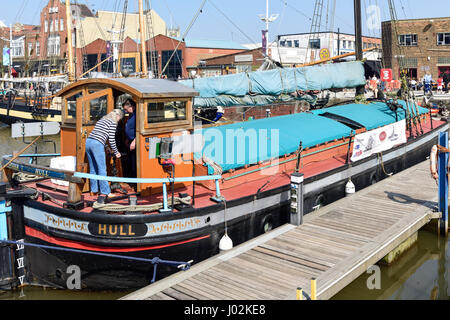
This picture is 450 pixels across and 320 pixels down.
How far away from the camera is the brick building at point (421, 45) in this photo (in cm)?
5003

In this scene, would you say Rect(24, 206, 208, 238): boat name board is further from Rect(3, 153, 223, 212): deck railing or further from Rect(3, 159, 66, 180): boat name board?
→ Rect(3, 159, 66, 180): boat name board

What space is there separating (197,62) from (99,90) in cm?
4735

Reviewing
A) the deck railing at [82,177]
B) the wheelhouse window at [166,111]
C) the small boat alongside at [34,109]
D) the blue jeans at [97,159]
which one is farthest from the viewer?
the small boat alongside at [34,109]

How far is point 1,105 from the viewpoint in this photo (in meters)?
37.6

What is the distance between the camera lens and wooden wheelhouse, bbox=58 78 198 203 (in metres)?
8.68

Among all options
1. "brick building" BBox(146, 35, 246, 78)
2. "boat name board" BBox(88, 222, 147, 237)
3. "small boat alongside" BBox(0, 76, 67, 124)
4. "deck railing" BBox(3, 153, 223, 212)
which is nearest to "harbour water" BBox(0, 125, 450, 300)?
"deck railing" BBox(3, 153, 223, 212)

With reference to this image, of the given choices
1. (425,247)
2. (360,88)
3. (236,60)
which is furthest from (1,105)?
(425,247)

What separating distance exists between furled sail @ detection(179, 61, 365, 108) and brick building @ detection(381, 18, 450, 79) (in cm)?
3667

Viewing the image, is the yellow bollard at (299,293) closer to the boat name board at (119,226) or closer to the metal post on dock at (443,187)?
the boat name board at (119,226)

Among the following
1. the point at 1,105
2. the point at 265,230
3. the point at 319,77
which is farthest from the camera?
the point at 1,105

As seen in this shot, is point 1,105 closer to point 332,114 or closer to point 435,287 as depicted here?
point 332,114

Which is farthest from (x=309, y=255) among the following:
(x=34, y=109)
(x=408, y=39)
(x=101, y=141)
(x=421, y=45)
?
(x=408, y=39)

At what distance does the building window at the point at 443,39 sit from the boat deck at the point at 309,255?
44.9m

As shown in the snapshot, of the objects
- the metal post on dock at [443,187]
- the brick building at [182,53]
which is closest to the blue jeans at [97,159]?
the metal post on dock at [443,187]
